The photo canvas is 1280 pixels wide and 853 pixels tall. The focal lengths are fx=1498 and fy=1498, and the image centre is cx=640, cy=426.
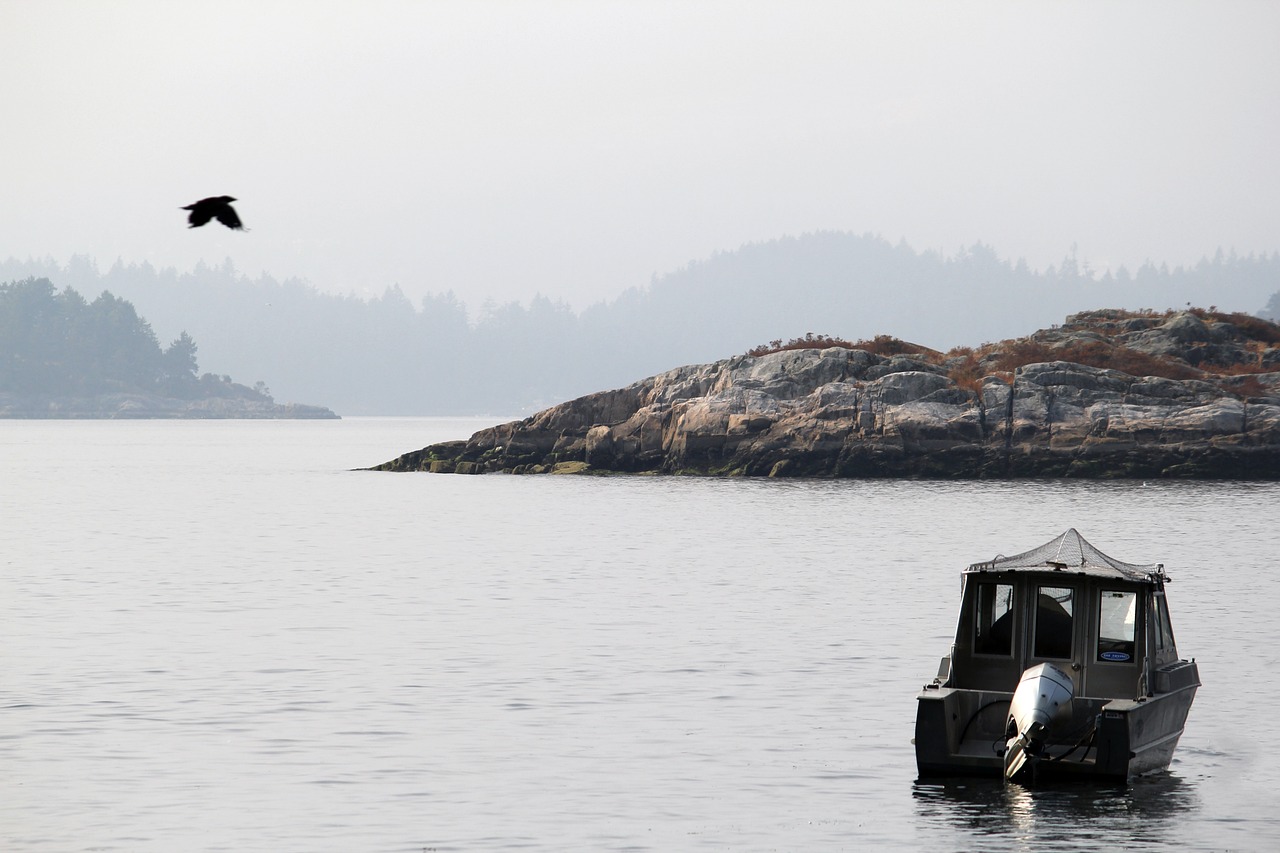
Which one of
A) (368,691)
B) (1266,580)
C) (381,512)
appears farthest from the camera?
(381,512)

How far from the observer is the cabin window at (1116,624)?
23828mm

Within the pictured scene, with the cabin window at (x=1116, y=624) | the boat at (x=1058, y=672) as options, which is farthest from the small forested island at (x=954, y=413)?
the cabin window at (x=1116, y=624)

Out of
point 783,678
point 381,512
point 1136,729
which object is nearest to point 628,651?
point 783,678

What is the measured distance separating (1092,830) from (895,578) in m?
27.6

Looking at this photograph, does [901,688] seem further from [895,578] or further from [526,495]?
[526,495]

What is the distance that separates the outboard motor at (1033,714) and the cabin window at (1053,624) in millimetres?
1552

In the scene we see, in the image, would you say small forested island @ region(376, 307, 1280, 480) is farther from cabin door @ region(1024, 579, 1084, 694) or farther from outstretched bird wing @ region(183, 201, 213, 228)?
outstretched bird wing @ region(183, 201, 213, 228)

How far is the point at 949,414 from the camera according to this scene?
8731cm

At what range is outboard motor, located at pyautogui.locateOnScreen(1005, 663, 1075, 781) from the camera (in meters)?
21.7

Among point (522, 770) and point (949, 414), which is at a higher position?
point (949, 414)

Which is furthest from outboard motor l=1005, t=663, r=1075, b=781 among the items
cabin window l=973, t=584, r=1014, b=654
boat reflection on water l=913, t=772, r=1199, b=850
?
cabin window l=973, t=584, r=1014, b=654

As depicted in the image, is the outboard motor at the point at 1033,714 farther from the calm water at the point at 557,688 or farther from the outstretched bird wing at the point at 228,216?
the outstretched bird wing at the point at 228,216

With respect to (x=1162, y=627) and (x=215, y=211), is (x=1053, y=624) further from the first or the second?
(x=215, y=211)

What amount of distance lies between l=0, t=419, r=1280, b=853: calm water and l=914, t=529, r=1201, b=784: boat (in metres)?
0.59
